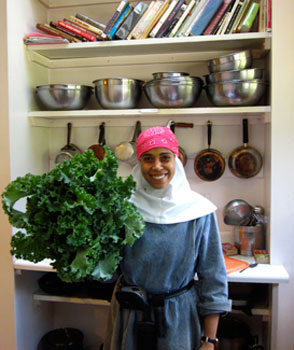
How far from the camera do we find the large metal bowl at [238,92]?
201cm

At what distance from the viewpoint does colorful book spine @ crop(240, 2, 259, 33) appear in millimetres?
2027

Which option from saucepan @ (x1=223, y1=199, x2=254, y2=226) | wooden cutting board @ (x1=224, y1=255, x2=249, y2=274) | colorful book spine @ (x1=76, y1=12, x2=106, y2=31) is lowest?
wooden cutting board @ (x1=224, y1=255, x2=249, y2=274)

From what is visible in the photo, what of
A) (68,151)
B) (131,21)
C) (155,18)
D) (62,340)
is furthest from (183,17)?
(62,340)

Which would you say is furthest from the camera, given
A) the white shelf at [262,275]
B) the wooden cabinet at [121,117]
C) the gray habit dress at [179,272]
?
the wooden cabinet at [121,117]

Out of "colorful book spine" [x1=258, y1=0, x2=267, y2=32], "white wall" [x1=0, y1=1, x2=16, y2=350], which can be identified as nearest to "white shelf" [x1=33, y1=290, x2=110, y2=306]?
"white wall" [x1=0, y1=1, x2=16, y2=350]

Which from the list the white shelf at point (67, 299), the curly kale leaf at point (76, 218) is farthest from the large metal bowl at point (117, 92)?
the white shelf at point (67, 299)

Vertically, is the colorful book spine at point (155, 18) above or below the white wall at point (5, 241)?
above

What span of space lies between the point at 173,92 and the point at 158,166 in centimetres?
77

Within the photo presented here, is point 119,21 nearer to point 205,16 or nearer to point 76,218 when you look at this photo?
point 205,16

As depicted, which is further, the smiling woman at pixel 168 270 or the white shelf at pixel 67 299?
the white shelf at pixel 67 299

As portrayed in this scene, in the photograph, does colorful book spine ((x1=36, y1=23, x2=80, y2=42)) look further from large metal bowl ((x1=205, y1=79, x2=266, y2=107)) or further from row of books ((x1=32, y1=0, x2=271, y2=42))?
large metal bowl ((x1=205, y1=79, x2=266, y2=107))

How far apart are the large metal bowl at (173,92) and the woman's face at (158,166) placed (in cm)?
70

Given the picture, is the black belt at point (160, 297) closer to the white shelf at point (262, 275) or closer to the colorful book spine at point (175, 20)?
the white shelf at point (262, 275)

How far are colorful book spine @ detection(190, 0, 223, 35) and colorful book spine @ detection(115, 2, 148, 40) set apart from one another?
0.30 metres
